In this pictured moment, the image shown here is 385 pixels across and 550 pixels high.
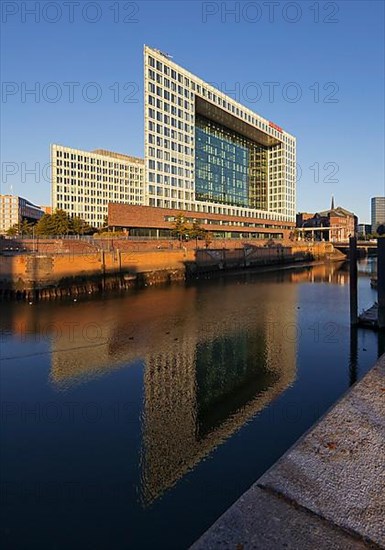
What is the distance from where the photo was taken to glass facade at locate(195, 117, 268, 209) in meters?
92.9

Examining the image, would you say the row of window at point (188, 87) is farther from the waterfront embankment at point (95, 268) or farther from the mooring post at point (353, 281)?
the mooring post at point (353, 281)

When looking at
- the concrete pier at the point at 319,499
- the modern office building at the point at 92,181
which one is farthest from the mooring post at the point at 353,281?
the modern office building at the point at 92,181

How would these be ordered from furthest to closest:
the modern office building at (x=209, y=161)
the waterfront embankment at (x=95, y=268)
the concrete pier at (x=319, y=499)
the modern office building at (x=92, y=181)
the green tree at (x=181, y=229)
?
the modern office building at (x=92, y=181) → the modern office building at (x=209, y=161) → the green tree at (x=181, y=229) → the waterfront embankment at (x=95, y=268) → the concrete pier at (x=319, y=499)

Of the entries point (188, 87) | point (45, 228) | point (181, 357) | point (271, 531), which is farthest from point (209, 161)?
point (271, 531)

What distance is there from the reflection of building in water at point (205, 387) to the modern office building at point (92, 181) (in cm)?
12160

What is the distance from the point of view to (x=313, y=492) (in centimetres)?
622

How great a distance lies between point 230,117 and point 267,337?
8236 centimetres

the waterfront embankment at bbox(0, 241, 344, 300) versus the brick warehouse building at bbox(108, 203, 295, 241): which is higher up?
the brick warehouse building at bbox(108, 203, 295, 241)

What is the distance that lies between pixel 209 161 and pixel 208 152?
2.06m

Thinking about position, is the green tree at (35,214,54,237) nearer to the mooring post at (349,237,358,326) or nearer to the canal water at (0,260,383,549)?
the canal water at (0,260,383,549)

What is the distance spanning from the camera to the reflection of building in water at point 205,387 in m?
10.4

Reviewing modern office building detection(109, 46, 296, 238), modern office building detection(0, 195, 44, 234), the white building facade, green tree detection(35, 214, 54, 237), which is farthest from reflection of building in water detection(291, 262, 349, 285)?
modern office building detection(0, 195, 44, 234)

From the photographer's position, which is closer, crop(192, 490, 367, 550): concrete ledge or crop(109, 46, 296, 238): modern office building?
crop(192, 490, 367, 550): concrete ledge

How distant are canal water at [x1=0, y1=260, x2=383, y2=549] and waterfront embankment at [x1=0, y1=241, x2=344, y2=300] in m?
11.5
